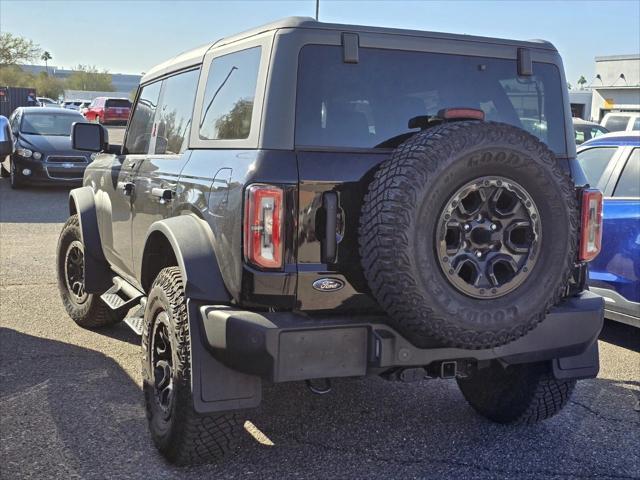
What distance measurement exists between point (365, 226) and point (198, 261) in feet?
2.64

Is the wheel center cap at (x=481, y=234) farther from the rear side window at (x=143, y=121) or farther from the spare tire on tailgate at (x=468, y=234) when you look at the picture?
the rear side window at (x=143, y=121)

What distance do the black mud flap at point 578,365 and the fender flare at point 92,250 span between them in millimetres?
3261

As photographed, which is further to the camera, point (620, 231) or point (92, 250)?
point (620, 231)

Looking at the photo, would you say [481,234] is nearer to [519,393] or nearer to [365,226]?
[365,226]

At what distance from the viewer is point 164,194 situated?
12.7 ft

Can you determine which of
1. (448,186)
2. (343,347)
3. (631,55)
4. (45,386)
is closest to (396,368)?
(343,347)

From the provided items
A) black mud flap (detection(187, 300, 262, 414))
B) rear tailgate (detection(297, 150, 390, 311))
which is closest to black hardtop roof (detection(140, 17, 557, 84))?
rear tailgate (detection(297, 150, 390, 311))

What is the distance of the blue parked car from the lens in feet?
17.5

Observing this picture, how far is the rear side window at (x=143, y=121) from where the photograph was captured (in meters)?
4.78

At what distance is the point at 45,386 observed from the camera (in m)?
4.45

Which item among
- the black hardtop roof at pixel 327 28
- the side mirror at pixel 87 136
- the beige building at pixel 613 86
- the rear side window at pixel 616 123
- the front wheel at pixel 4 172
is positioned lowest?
the front wheel at pixel 4 172

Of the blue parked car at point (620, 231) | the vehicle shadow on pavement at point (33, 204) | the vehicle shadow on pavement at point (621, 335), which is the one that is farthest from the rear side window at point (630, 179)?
the vehicle shadow on pavement at point (33, 204)

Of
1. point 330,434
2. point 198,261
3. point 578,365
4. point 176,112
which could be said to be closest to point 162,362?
point 198,261

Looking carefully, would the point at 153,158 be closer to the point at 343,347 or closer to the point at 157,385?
the point at 157,385
